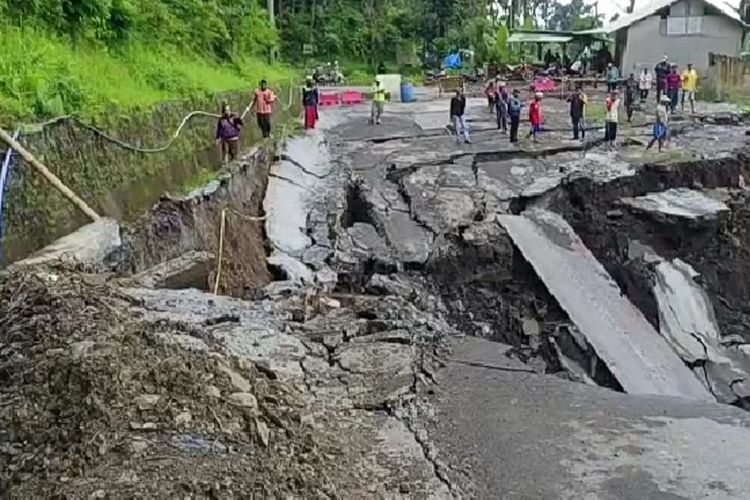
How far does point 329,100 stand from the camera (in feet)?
101

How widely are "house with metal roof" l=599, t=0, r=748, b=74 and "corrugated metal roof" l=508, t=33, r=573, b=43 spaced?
445cm

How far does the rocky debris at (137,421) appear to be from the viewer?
462cm

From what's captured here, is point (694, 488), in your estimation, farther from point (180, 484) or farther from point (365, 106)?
point (365, 106)

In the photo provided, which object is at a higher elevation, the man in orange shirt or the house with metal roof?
the house with metal roof

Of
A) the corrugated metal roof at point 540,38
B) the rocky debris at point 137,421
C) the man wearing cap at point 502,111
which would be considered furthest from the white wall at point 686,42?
the rocky debris at point 137,421

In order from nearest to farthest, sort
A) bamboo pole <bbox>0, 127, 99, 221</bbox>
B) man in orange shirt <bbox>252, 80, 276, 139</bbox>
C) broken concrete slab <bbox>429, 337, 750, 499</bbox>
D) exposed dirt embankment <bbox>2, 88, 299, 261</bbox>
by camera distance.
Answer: broken concrete slab <bbox>429, 337, 750, 499</bbox>
bamboo pole <bbox>0, 127, 99, 221</bbox>
exposed dirt embankment <bbox>2, 88, 299, 261</bbox>
man in orange shirt <bbox>252, 80, 276, 139</bbox>

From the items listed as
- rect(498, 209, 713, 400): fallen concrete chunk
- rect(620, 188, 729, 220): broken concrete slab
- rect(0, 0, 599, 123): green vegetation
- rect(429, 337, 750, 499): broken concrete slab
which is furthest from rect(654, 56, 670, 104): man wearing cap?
rect(429, 337, 750, 499): broken concrete slab

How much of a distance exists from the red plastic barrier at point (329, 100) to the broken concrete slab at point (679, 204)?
15.9 metres

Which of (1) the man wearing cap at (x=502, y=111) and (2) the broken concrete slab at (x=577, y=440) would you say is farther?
(1) the man wearing cap at (x=502, y=111)

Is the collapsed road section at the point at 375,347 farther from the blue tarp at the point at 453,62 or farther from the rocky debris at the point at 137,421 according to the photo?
the blue tarp at the point at 453,62

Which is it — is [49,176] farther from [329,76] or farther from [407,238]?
[329,76]

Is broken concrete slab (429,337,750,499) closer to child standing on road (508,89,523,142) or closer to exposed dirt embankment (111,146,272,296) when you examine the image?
exposed dirt embankment (111,146,272,296)

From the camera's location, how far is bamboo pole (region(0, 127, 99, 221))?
25.8 ft

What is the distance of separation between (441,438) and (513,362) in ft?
5.83
